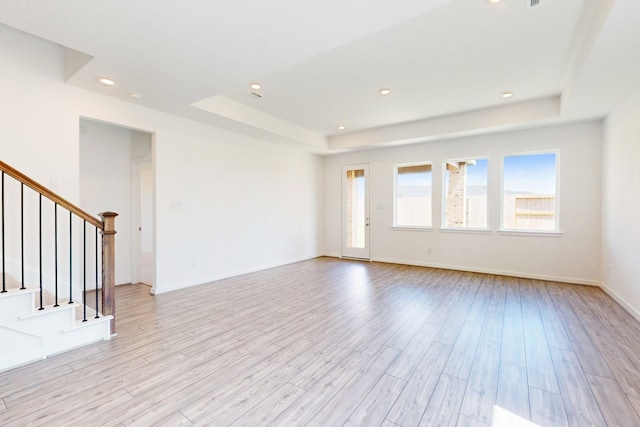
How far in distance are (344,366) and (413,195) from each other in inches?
194

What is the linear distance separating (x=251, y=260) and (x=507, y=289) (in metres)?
4.56

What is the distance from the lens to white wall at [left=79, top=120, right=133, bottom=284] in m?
4.62

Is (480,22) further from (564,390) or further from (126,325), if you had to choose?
(126,325)

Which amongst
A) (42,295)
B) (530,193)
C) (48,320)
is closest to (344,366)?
(48,320)

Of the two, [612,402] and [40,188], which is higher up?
[40,188]

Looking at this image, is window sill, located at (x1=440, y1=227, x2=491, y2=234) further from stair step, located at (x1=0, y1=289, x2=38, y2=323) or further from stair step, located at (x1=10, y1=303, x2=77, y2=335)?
stair step, located at (x1=0, y1=289, x2=38, y2=323)

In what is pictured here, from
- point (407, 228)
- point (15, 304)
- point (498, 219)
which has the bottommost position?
point (15, 304)

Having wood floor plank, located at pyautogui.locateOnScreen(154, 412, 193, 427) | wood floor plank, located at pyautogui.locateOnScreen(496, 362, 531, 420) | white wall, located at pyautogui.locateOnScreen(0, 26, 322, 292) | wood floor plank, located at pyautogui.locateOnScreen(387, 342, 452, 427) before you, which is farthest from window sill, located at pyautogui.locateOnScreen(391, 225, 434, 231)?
wood floor plank, located at pyautogui.locateOnScreen(154, 412, 193, 427)

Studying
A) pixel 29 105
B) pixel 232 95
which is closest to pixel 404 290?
pixel 232 95

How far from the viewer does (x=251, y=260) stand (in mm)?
5801

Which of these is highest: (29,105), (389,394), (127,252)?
(29,105)

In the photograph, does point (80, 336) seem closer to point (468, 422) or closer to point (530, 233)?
point (468, 422)

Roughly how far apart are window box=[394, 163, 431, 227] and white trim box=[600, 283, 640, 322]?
2.93 meters

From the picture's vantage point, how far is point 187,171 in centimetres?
470
